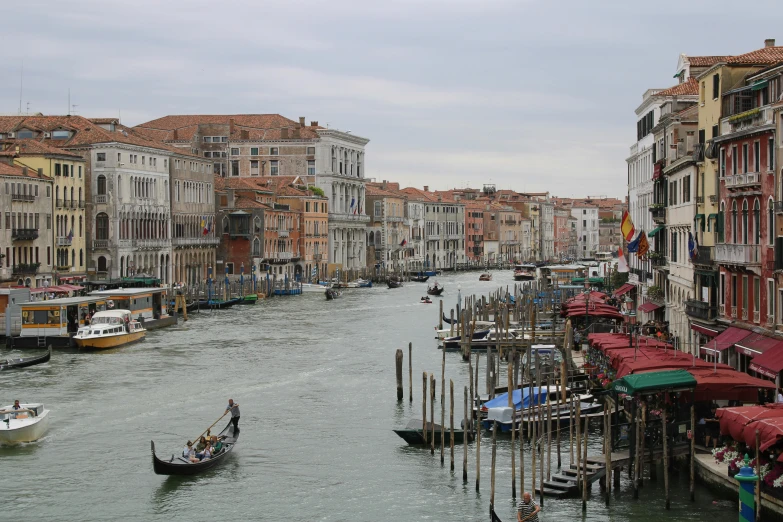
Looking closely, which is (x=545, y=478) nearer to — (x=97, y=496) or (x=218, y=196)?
(x=97, y=496)

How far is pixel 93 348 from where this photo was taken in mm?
27469

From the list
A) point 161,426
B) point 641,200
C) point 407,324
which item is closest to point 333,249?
point 407,324

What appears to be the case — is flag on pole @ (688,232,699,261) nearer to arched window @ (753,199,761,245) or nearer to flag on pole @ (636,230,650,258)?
flag on pole @ (636,230,650,258)

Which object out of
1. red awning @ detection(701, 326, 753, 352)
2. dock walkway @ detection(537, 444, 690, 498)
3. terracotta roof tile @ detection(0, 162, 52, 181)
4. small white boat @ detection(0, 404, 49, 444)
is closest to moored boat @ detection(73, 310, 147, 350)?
terracotta roof tile @ detection(0, 162, 52, 181)

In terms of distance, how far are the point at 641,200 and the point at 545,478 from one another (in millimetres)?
18607

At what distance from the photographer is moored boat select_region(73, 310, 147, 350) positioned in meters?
27.5

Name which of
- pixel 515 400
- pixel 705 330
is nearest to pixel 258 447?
pixel 515 400

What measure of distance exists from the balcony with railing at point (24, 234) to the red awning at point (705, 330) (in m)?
22.0

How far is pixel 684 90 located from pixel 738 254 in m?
10.1

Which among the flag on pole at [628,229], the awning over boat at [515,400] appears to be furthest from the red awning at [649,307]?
the awning over boat at [515,400]

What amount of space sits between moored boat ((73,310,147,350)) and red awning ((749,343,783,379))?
16415mm

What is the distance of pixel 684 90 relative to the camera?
26484 mm

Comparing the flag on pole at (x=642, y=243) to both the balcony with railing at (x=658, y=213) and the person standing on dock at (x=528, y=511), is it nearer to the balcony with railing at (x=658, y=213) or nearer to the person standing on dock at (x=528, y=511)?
the balcony with railing at (x=658, y=213)

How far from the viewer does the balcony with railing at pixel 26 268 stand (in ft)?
116
